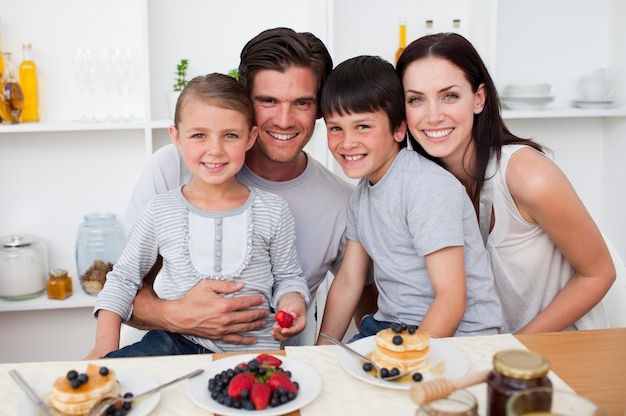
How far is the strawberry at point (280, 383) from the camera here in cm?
117

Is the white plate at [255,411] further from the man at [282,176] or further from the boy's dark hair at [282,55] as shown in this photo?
the boy's dark hair at [282,55]

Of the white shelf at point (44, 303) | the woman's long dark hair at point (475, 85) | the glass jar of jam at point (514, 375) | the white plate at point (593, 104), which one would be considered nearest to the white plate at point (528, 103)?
the white plate at point (593, 104)

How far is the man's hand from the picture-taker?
1.80 m

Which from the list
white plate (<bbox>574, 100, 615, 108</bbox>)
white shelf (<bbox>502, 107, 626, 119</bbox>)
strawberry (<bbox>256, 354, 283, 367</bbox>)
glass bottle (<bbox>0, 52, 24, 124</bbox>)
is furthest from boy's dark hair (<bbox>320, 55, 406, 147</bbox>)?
white plate (<bbox>574, 100, 615, 108</bbox>)

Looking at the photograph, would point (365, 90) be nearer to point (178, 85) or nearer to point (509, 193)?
point (509, 193)

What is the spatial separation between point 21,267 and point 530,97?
2.33 metres

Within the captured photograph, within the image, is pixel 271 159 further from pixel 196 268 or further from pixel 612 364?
pixel 612 364

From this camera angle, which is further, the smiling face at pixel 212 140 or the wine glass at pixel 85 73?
the wine glass at pixel 85 73

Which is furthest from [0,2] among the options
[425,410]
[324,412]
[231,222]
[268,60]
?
[425,410]

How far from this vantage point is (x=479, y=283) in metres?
1.84

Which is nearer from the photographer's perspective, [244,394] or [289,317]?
[244,394]

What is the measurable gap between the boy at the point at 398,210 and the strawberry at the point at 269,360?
55cm

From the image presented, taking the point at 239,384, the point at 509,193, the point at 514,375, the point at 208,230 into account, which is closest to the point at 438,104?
the point at 509,193

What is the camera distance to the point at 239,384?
3.79 ft
